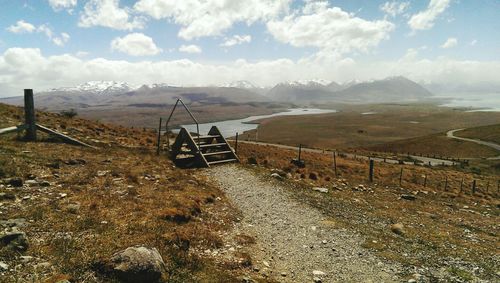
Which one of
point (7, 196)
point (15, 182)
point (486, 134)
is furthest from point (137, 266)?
point (486, 134)

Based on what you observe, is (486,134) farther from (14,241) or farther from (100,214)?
(14,241)

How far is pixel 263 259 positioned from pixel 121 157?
12835 millimetres

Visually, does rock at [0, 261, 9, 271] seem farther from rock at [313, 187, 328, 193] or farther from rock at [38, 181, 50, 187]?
rock at [313, 187, 328, 193]

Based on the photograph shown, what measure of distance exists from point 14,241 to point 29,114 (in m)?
13.2

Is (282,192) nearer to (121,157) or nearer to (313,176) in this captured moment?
(313,176)

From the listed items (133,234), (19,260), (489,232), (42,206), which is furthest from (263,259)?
(489,232)

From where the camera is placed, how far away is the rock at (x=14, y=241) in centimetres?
698

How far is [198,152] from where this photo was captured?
70.5 feet

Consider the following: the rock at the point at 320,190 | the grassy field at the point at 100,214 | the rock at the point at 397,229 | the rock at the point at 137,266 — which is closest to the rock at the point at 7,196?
the grassy field at the point at 100,214

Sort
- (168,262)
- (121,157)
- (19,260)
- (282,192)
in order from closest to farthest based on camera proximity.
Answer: (19,260), (168,262), (282,192), (121,157)

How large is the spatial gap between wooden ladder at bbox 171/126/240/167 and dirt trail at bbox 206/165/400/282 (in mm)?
5523

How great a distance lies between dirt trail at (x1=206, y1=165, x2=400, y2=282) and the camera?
8992 millimetres

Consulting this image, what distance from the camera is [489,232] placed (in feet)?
50.0

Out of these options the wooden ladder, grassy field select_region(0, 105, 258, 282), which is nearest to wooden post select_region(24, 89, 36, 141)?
grassy field select_region(0, 105, 258, 282)
